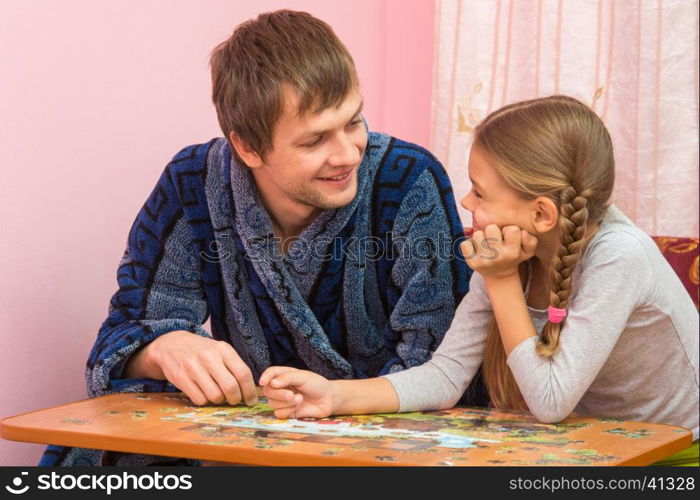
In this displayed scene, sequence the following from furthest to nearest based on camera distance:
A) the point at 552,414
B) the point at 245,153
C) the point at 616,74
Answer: the point at 616,74
the point at 245,153
the point at 552,414

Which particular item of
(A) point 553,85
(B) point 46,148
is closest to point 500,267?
(B) point 46,148

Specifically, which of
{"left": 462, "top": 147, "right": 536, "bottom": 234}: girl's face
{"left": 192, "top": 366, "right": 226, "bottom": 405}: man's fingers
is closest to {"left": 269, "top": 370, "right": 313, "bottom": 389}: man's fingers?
{"left": 192, "top": 366, "right": 226, "bottom": 405}: man's fingers

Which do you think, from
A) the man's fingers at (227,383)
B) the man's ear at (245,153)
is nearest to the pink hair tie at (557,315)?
the man's fingers at (227,383)

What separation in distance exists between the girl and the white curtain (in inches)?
31.4

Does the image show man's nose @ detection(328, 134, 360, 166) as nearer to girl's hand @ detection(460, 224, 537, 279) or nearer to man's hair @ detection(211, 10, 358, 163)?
man's hair @ detection(211, 10, 358, 163)

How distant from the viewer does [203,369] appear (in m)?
1.38

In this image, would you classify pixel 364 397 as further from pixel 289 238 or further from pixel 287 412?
pixel 289 238

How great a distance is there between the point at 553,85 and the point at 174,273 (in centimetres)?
118

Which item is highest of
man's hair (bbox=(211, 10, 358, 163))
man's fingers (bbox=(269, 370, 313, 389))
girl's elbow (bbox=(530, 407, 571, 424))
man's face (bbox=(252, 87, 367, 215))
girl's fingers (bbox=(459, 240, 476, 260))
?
man's hair (bbox=(211, 10, 358, 163))

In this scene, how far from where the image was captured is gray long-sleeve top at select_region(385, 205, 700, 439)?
1332 millimetres

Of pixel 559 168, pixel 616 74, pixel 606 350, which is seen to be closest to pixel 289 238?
pixel 559 168

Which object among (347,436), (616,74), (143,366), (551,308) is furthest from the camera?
(616,74)

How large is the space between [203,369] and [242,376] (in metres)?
0.07

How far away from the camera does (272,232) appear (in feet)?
5.44
